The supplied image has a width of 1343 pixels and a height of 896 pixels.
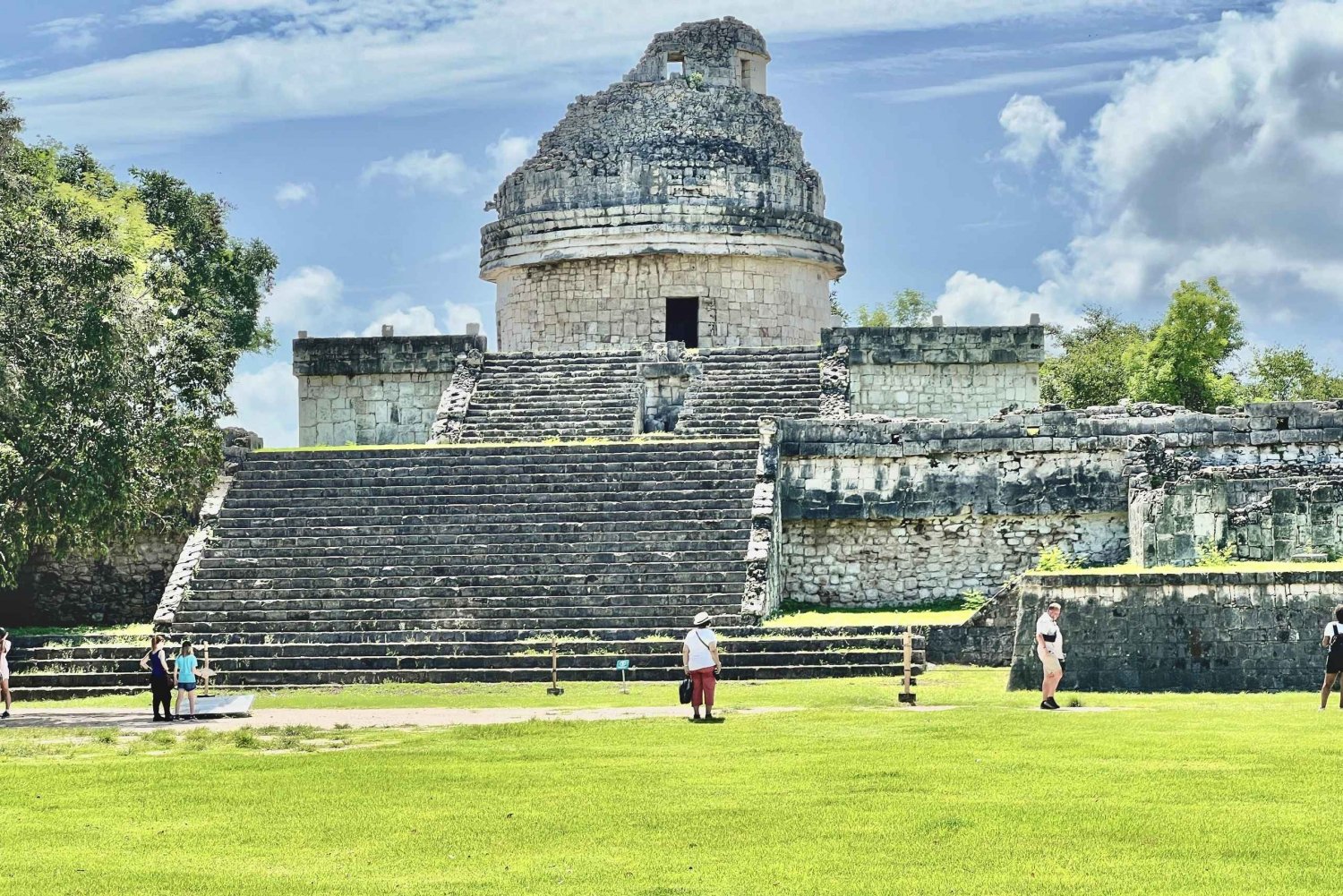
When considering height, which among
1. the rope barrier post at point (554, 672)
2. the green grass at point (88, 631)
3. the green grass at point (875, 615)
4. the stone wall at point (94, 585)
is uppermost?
the stone wall at point (94, 585)

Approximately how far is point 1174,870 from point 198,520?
51.0ft

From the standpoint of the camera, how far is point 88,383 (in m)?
18.2

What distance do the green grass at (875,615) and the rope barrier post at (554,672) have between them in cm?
206

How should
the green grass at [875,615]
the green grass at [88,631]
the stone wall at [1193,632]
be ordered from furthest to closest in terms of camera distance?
the green grass at [88,631] < the green grass at [875,615] < the stone wall at [1193,632]

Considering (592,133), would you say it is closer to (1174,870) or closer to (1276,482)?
(1276,482)

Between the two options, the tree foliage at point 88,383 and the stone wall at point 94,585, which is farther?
the stone wall at point 94,585

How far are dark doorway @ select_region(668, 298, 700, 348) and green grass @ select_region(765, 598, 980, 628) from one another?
9101 millimetres

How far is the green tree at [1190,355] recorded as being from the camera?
41.3 metres

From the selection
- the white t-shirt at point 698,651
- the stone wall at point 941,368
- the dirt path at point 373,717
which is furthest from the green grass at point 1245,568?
the stone wall at point 941,368

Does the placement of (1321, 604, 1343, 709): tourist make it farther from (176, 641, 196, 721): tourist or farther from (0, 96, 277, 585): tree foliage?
(0, 96, 277, 585): tree foliage

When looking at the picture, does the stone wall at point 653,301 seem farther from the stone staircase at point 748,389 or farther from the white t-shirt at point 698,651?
the white t-shirt at point 698,651

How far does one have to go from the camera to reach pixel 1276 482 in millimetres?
19859

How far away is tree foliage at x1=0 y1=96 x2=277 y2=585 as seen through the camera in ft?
58.2

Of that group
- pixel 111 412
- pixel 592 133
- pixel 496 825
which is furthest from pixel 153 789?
pixel 592 133
